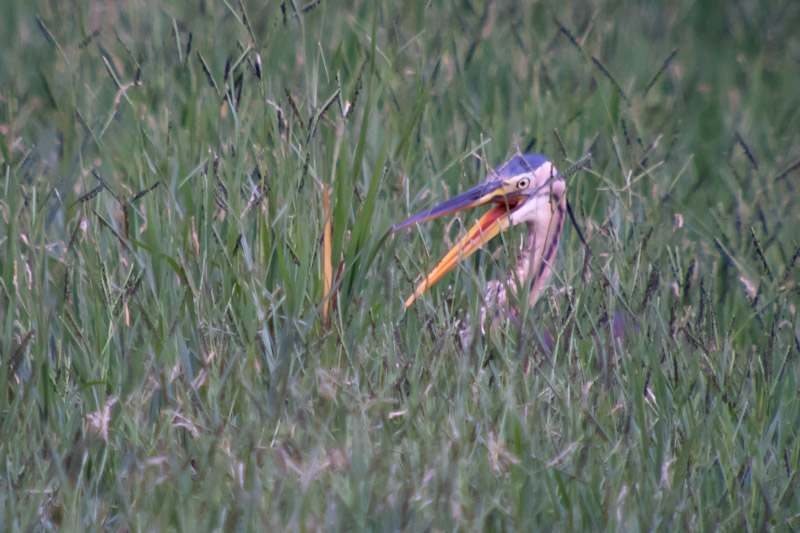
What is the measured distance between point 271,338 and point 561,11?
2.73 metres

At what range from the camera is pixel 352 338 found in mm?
2307

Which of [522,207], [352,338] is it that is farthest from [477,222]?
[352,338]

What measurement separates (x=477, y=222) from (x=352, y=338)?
52cm

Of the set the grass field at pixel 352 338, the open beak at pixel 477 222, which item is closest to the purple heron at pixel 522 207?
the open beak at pixel 477 222

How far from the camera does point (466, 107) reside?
3.42m

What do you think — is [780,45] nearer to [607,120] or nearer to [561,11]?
[561,11]

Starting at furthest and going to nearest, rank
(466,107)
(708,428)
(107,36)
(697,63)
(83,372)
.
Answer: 1. (697,63)
2. (107,36)
3. (466,107)
4. (83,372)
5. (708,428)

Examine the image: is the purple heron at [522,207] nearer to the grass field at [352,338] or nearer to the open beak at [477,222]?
the open beak at [477,222]

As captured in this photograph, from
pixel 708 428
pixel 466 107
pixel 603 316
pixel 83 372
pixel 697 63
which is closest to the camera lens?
pixel 708 428

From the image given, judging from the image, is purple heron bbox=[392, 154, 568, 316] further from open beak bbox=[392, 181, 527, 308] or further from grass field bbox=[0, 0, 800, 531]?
grass field bbox=[0, 0, 800, 531]

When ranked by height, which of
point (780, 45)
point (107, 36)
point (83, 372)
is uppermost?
point (107, 36)

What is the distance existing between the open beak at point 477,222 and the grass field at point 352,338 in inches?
3.3

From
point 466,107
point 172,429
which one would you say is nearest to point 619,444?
point 172,429

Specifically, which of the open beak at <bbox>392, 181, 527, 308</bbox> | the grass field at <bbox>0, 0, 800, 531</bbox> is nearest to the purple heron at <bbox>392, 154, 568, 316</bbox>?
the open beak at <bbox>392, 181, 527, 308</bbox>
